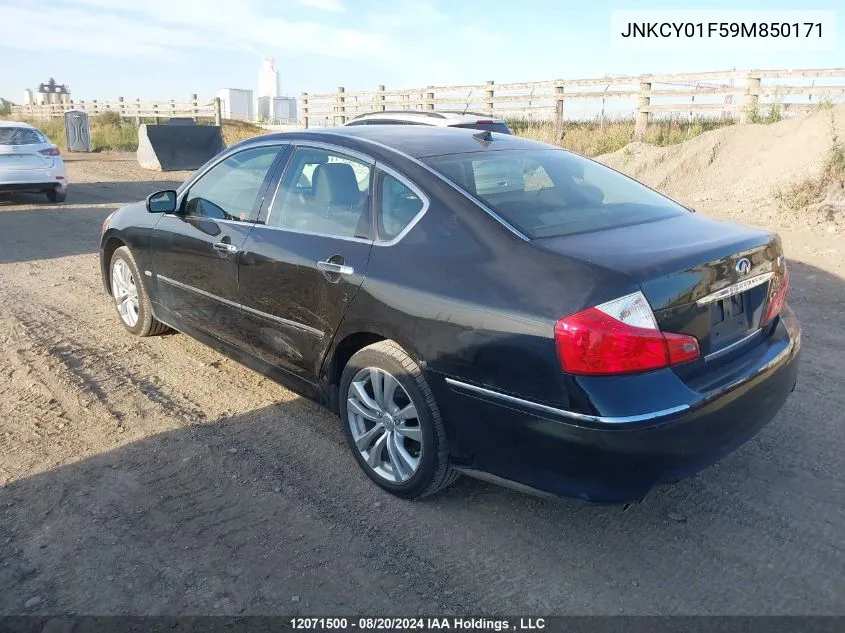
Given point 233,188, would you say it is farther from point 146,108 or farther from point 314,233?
point 146,108

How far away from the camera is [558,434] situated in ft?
8.66

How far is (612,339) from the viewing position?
100.0 inches

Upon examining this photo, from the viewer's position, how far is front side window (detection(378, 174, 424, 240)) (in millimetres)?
3271

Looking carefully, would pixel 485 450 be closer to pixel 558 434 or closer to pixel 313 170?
pixel 558 434

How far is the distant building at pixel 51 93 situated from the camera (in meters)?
46.2

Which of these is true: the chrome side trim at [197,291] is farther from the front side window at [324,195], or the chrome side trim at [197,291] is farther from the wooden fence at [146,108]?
the wooden fence at [146,108]

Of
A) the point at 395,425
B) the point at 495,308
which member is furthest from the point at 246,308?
the point at 495,308

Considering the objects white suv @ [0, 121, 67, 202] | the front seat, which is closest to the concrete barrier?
white suv @ [0, 121, 67, 202]

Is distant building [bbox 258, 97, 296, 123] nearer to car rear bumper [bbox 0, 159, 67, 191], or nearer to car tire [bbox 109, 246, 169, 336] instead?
car rear bumper [bbox 0, 159, 67, 191]

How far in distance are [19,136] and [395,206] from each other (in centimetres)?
1183

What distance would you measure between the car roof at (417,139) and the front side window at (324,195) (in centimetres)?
11

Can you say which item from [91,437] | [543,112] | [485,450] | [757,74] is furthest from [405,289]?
[543,112]

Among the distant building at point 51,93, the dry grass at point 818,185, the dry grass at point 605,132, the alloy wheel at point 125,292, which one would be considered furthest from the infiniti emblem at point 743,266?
the distant building at point 51,93

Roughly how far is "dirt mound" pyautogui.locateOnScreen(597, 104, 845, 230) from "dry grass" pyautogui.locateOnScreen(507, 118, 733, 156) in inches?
73.1
